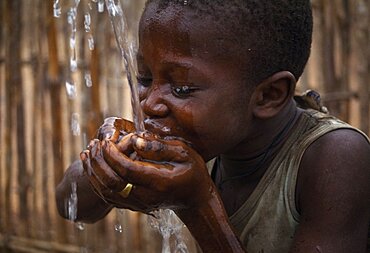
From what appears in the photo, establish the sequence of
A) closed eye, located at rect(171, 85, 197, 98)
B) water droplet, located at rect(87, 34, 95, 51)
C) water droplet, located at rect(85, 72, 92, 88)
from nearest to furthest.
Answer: closed eye, located at rect(171, 85, 197, 98), water droplet, located at rect(87, 34, 95, 51), water droplet, located at rect(85, 72, 92, 88)

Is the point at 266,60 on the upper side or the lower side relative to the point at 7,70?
upper

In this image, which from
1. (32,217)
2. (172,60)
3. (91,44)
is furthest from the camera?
(32,217)

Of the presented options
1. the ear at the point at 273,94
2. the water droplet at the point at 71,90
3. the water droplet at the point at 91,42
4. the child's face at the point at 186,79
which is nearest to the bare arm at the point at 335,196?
the ear at the point at 273,94

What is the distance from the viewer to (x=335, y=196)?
1.71 m

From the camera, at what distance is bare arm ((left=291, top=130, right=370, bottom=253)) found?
1705 millimetres

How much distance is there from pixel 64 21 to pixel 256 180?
2.83 meters

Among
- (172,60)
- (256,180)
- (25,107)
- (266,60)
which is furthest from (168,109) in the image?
(25,107)

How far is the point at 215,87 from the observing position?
1698 millimetres

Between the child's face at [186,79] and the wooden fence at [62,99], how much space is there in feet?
7.12

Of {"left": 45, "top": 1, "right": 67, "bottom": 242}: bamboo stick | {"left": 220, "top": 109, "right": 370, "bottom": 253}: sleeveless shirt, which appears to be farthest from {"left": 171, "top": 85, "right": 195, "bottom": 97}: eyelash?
{"left": 45, "top": 1, "right": 67, "bottom": 242}: bamboo stick

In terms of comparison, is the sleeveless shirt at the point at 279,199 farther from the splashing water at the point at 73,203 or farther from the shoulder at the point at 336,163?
the splashing water at the point at 73,203

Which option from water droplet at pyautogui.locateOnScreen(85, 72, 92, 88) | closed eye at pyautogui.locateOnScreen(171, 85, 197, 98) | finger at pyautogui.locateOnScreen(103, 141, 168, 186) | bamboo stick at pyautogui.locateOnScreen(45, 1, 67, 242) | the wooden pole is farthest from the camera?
bamboo stick at pyautogui.locateOnScreen(45, 1, 67, 242)

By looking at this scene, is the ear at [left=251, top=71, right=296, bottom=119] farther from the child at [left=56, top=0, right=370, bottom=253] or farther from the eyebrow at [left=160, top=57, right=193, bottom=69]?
the eyebrow at [left=160, top=57, right=193, bottom=69]

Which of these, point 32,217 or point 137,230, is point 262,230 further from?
point 32,217
